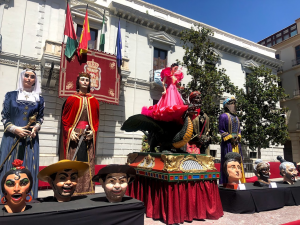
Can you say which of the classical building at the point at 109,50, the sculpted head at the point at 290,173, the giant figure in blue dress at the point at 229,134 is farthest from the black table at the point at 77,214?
the classical building at the point at 109,50

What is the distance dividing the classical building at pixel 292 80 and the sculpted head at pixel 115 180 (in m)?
25.3

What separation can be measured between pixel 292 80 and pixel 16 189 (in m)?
28.2

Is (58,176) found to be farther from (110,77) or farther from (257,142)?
(257,142)

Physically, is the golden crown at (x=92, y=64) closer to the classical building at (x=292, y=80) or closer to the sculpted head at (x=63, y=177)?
the sculpted head at (x=63, y=177)

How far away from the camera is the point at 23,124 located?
3.90 metres

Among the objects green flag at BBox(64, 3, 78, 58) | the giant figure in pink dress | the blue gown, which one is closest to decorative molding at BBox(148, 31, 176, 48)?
green flag at BBox(64, 3, 78, 58)

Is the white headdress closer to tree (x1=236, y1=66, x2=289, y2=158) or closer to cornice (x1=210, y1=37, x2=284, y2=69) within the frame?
tree (x1=236, y1=66, x2=289, y2=158)

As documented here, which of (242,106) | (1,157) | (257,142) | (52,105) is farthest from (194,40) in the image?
(1,157)

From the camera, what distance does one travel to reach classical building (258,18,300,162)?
915 inches

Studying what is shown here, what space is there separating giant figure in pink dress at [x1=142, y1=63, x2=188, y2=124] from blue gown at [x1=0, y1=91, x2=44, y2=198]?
219 cm

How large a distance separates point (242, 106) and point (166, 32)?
798 cm

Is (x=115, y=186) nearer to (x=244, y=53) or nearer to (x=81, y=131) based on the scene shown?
(x=81, y=131)

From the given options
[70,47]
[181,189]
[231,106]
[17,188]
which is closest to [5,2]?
[70,47]

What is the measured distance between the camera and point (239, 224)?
11.2ft
